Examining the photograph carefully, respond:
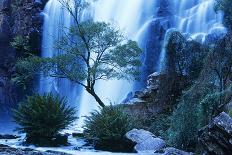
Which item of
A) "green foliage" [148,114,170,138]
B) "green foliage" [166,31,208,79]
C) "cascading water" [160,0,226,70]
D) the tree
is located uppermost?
"cascading water" [160,0,226,70]

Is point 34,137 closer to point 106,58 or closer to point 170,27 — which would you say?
point 106,58

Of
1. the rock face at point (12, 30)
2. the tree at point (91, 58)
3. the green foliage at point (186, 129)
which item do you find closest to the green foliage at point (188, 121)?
the green foliage at point (186, 129)

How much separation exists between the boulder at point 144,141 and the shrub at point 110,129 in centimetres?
28

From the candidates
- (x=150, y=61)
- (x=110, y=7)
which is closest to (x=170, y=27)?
(x=150, y=61)

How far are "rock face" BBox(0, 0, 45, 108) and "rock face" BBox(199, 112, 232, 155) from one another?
31.9m

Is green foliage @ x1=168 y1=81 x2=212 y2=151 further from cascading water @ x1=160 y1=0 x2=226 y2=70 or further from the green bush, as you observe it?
cascading water @ x1=160 y1=0 x2=226 y2=70

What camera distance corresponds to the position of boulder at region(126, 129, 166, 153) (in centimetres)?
1697

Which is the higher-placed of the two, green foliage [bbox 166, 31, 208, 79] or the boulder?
green foliage [bbox 166, 31, 208, 79]

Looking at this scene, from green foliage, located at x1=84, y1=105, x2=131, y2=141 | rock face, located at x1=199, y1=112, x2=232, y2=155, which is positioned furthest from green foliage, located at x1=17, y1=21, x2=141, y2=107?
rock face, located at x1=199, y1=112, x2=232, y2=155

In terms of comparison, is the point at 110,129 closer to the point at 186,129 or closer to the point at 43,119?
the point at 43,119

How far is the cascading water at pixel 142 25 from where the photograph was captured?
31.5 m

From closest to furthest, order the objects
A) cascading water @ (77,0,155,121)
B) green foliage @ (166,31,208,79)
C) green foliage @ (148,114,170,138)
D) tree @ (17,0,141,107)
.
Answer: green foliage @ (148,114,170,138) < green foliage @ (166,31,208,79) < tree @ (17,0,141,107) < cascading water @ (77,0,155,121)

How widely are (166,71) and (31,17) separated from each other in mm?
23142

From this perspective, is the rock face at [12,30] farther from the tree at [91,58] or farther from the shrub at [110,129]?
the shrub at [110,129]
